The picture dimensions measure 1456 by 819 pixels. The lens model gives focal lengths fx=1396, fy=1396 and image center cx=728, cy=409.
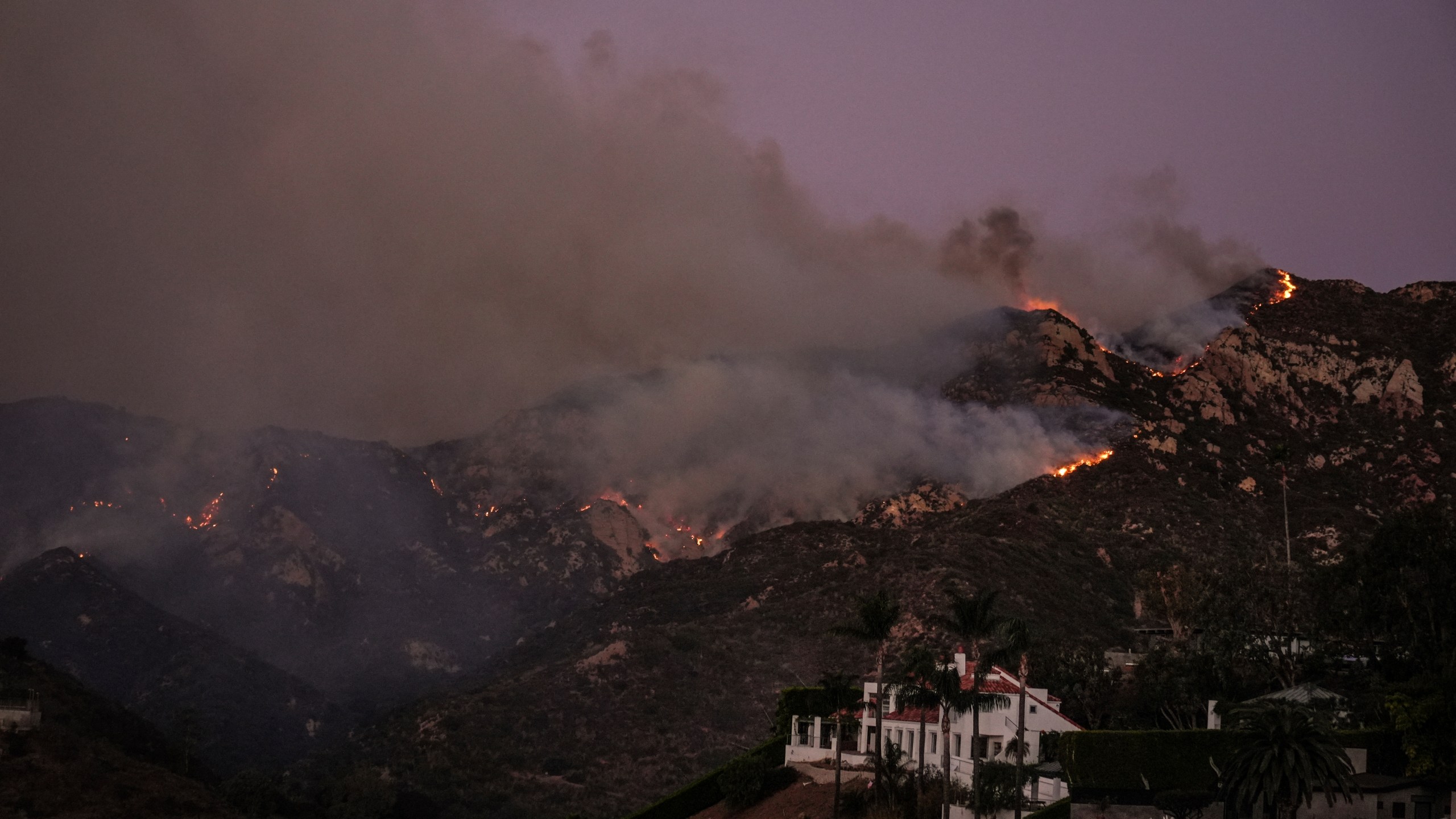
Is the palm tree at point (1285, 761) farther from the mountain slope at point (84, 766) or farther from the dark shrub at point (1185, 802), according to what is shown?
the mountain slope at point (84, 766)

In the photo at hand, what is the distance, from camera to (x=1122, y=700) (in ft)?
291

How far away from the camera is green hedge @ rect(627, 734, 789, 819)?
9550 cm

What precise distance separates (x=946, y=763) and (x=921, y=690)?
5011mm

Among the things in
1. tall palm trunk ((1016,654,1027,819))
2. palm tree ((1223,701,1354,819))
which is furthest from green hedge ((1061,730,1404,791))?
palm tree ((1223,701,1354,819))

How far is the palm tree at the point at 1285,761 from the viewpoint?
53.2 m

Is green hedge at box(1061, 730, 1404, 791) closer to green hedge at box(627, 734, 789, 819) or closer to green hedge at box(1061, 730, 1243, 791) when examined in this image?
green hedge at box(1061, 730, 1243, 791)

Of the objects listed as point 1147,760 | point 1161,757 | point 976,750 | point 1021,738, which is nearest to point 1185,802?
point 1161,757

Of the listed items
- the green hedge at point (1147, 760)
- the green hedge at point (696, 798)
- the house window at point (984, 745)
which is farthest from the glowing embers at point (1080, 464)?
the green hedge at point (1147, 760)

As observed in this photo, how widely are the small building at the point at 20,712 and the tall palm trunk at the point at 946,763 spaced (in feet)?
262

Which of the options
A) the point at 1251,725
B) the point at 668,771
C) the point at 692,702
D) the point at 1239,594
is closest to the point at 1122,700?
the point at 1239,594

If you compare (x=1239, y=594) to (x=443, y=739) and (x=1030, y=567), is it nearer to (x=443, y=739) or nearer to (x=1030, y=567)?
(x=1030, y=567)

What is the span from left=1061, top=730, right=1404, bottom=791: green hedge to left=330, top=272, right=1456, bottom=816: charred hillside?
56.4 meters

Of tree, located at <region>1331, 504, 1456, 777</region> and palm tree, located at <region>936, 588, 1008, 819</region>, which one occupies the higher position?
tree, located at <region>1331, 504, 1456, 777</region>

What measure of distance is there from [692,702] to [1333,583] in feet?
271
